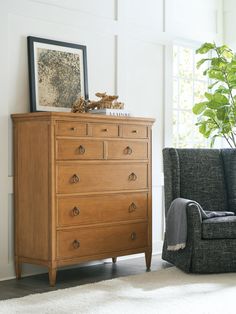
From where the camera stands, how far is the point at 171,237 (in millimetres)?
4949

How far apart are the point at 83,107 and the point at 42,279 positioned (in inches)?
54.3

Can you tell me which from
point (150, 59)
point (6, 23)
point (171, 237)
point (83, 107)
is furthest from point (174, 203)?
point (6, 23)

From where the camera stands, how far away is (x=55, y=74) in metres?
4.97

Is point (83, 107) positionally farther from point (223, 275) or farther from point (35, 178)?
point (223, 275)

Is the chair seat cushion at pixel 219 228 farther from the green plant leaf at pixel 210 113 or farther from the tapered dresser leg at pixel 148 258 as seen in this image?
the green plant leaf at pixel 210 113

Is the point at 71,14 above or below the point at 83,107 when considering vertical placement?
above

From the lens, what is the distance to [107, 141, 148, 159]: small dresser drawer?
4.81 meters

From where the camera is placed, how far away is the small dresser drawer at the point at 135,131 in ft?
16.1

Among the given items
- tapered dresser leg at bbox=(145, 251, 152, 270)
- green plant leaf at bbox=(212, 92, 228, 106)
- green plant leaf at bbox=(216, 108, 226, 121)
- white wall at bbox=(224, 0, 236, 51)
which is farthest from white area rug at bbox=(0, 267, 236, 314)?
white wall at bbox=(224, 0, 236, 51)

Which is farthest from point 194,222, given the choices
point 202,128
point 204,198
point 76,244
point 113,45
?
point 113,45

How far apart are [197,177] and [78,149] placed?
52.2 inches

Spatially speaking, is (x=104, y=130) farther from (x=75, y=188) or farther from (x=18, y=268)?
(x=18, y=268)

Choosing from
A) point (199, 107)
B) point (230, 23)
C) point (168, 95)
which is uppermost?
point (230, 23)

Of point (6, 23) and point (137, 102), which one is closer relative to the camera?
point (6, 23)
